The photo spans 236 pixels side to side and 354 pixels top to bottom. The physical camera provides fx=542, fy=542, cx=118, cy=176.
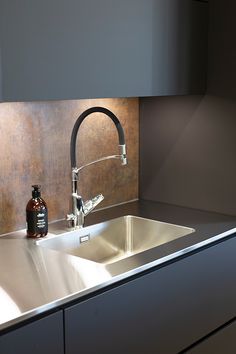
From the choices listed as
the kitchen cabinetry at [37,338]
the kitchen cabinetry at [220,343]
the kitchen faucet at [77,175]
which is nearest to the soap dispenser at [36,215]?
the kitchen faucet at [77,175]

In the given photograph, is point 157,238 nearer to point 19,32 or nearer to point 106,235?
point 106,235

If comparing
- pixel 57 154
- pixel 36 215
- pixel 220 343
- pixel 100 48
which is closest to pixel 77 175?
pixel 57 154

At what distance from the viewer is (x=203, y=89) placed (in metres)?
2.34

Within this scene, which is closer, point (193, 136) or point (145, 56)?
point (145, 56)

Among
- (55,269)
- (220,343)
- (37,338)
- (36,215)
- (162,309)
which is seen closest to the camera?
(37,338)

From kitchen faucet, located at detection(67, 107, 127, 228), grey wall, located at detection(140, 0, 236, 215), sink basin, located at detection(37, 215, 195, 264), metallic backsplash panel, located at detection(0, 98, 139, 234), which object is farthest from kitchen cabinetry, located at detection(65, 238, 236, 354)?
metallic backsplash panel, located at detection(0, 98, 139, 234)

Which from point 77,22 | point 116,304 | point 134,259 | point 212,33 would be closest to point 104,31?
point 77,22

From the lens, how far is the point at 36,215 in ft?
6.55

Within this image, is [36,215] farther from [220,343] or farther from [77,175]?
[220,343]

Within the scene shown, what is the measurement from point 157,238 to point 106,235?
8.4 inches

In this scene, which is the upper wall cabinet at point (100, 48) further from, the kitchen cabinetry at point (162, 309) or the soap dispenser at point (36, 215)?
the kitchen cabinetry at point (162, 309)

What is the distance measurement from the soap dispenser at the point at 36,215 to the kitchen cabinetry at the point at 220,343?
0.70 metres

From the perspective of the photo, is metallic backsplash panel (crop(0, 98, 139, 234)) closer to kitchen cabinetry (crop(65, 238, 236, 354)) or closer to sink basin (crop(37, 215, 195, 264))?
sink basin (crop(37, 215, 195, 264))

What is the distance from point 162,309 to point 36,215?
0.57m
